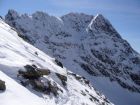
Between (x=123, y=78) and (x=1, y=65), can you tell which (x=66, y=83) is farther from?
(x=123, y=78)

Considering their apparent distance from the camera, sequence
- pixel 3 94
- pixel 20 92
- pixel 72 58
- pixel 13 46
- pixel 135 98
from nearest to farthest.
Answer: pixel 3 94 → pixel 20 92 → pixel 13 46 → pixel 135 98 → pixel 72 58

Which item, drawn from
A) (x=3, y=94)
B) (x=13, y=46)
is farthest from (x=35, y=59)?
(x=3, y=94)

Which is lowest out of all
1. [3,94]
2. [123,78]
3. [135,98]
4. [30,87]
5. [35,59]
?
[3,94]

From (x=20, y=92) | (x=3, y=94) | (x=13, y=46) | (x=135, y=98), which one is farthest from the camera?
(x=135, y=98)

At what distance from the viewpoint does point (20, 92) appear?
95.2ft

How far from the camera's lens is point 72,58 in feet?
605

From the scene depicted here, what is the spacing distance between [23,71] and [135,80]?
16500 cm

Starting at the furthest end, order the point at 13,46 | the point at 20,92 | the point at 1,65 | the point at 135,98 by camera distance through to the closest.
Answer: the point at 135,98 → the point at 13,46 → the point at 1,65 → the point at 20,92

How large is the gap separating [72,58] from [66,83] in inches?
5618

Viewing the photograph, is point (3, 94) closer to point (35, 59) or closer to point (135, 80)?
point (35, 59)

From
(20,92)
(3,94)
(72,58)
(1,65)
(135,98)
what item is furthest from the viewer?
(72,58)

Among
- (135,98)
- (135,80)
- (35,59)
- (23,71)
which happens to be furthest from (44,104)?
(135,80)

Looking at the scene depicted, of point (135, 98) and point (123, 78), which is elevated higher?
point (123, 78)

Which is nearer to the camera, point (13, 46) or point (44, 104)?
point (44, 104)
